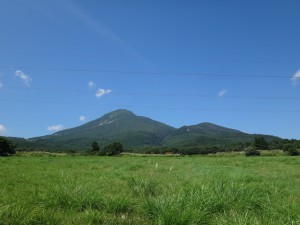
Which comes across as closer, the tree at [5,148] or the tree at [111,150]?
the tree at [5,148]

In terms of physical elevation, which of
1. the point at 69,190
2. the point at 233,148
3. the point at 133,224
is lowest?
the point at 133,224

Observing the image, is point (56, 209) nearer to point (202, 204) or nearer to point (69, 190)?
point (69, 190)

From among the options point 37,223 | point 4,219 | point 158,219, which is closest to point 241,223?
point 158,219

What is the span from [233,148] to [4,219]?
326ft

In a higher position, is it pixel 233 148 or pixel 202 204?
pixel 233 148

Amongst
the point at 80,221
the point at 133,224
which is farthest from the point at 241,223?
the point at 80,221

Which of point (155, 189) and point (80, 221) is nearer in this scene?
point (80, 221)

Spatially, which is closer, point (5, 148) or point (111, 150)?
point (5, 148)

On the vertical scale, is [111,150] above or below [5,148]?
above

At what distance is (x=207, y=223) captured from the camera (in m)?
5.75

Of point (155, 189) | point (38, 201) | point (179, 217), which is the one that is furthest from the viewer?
point (155, 189)

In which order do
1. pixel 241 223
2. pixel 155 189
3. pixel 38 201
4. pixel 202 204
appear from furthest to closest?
1. pixel 155 189
2. pixel 38 201
3. pixel 202 204
4. pixel 241 223

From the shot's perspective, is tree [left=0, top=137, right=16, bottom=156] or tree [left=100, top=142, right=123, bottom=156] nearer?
tree [left=0, top=137, right=16, bottom=156]

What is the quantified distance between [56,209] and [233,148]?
321 feet
